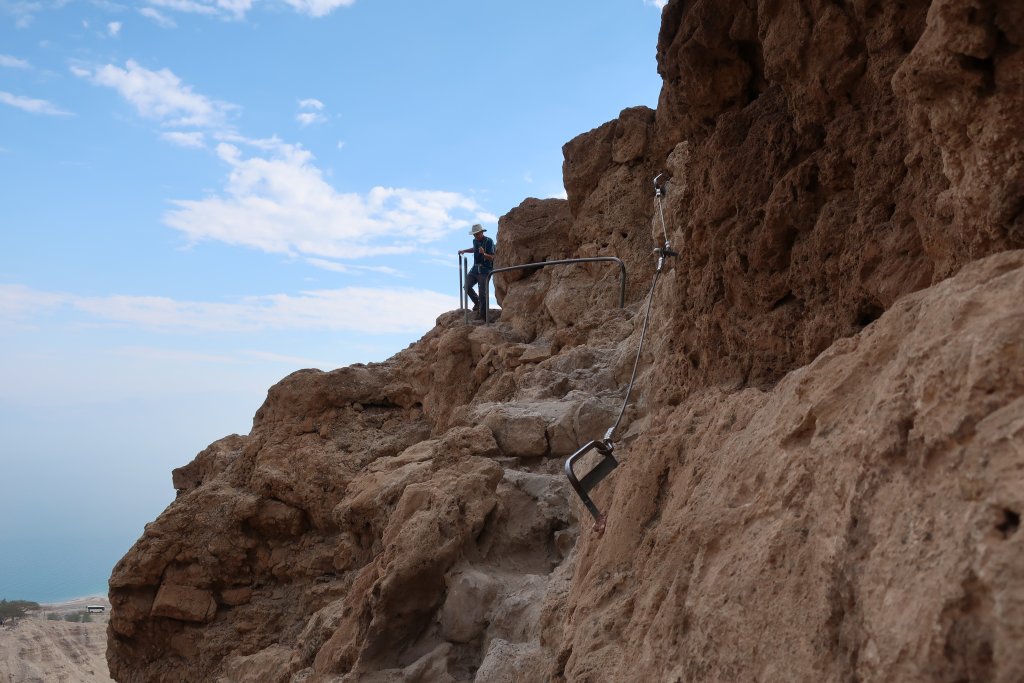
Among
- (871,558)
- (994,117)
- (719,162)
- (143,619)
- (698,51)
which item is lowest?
(143,619)

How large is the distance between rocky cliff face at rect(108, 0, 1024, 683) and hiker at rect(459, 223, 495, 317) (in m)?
5.15

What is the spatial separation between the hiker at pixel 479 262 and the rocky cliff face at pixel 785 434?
5.15 m

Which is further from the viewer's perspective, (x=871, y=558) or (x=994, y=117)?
(x=994, y=117)

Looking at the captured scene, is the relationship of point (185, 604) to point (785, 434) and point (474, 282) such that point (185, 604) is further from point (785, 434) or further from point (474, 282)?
point (785, 434)

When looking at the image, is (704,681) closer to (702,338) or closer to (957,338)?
(957,338)

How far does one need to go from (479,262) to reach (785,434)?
940 cm

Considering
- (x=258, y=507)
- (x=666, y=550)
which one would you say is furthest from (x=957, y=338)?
(x=258, y=507)

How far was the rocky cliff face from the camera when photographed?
1350 millimetres

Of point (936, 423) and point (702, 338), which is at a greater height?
point (702, 338)

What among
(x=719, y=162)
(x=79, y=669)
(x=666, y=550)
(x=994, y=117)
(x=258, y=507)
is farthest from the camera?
(x=79, y=669)

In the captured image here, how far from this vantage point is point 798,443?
6.41 feet

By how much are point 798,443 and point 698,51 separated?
170 cm

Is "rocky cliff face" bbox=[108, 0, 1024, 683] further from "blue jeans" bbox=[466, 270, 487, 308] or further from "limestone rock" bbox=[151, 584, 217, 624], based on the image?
"blue jeans" bbox=[466, 270, 487, 308]

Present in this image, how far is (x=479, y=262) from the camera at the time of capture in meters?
11.2
